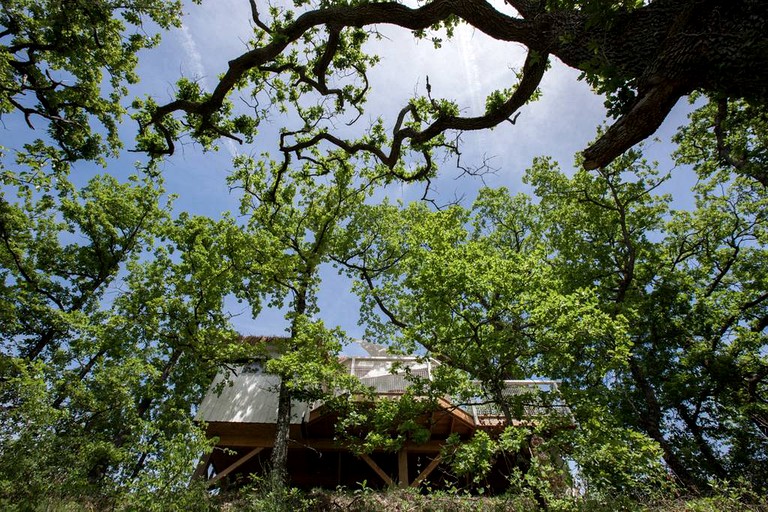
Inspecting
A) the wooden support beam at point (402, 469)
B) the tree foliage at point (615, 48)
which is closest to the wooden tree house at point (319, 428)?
the wooden support beam at point (402, 469)

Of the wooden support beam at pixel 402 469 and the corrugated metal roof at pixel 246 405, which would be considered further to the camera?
the corrugated metal roof at pixel 246 405

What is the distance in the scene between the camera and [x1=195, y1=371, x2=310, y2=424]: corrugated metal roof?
14.9m

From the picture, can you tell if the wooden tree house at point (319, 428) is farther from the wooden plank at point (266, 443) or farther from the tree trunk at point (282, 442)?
the tree trunk at point (282, 442)

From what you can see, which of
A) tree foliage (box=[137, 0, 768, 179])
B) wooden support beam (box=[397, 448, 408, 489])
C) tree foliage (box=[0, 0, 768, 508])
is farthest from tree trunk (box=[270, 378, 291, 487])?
tree foliage (box=[137, 0, 768, 179])

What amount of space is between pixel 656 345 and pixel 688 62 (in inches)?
685

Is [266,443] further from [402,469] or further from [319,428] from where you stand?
[402,469]

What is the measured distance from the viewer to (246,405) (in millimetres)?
15414

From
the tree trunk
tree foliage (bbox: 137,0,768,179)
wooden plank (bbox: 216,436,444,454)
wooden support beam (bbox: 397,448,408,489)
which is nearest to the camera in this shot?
tree foliage (bbox: 137,0,768,179)

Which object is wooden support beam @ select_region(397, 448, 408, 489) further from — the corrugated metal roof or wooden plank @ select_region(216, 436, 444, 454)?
the corrugated metal roof

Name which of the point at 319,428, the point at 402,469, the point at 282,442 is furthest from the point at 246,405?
the point at 402,469

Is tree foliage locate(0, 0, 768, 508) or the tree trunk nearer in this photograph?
tree foliage locate(0, 0, 768, 508)

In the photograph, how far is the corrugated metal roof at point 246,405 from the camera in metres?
14.9

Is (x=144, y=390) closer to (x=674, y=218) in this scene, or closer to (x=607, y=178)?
(x=607, y=178)

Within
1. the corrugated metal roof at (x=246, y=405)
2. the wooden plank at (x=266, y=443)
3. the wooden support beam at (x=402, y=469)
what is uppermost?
the corrugated metal roof at (x=246, y=405)
